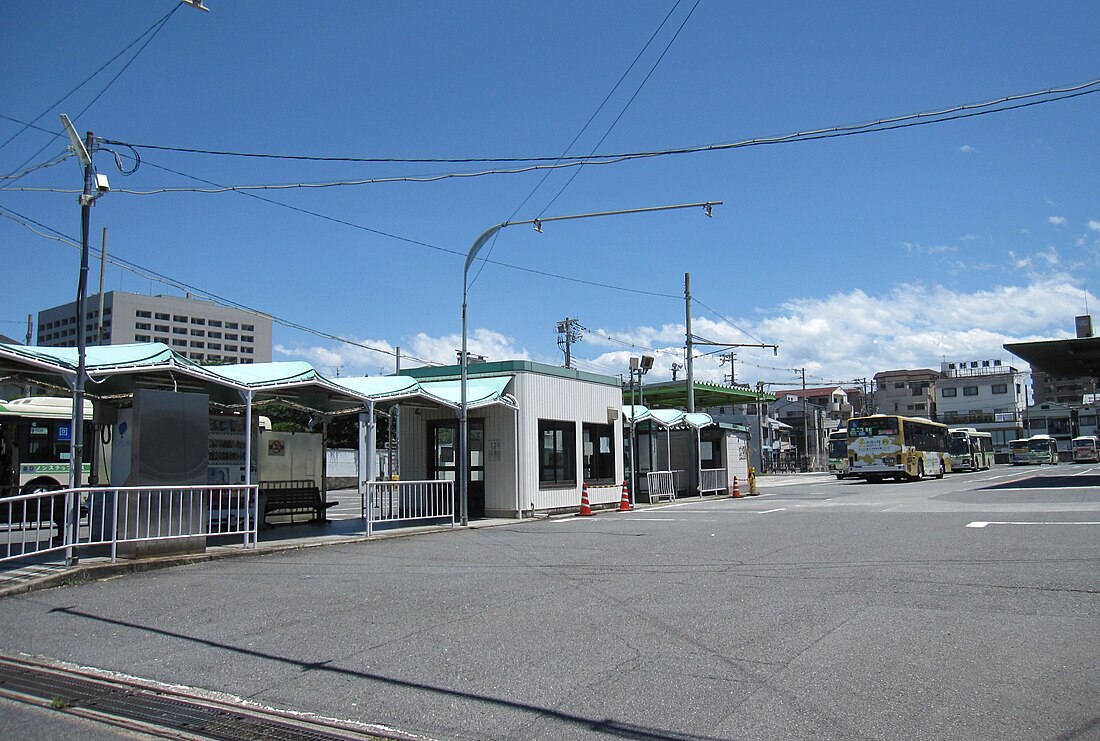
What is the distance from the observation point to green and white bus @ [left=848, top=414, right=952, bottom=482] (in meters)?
42.0

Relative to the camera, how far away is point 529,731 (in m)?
5.11

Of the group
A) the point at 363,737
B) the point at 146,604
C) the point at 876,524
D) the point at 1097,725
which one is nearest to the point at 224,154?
the point at 146,604

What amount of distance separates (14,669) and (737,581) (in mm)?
7388

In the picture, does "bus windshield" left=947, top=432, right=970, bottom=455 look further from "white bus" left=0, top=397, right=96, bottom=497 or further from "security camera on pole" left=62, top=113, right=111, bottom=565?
"security camera on pole" left=62, top=113, right=111, bottom=565

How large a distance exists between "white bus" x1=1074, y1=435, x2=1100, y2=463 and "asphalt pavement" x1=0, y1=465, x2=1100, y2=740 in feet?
235

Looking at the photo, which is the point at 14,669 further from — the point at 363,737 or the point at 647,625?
the point at 647,625

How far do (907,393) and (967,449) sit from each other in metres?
61.8

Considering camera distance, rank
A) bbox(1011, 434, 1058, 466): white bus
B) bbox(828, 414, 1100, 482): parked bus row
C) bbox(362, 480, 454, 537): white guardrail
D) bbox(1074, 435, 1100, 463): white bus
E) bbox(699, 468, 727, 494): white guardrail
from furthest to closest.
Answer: bbox(1074, 435, 1100, 463): white bus < bbox(1011, 434, 1058, 466): white bus < bbox(828, 414, 1100, 482): parked bus row < bbox(699, 468, 727, 494): white guardrail < bbox(362, 480, 454, 537): white guardrail

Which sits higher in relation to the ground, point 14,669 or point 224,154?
point 224,154

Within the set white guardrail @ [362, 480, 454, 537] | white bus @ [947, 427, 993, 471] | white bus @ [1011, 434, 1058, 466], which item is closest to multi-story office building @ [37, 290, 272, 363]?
white guardrail @ [362, 480, 454, 537]

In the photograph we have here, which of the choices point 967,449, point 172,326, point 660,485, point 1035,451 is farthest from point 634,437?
point 172,326

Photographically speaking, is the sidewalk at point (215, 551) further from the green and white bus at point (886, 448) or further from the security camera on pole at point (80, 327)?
the green and white bus at point (886, 448)

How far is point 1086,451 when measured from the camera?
73.8m

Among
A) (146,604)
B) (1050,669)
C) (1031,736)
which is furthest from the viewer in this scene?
(146,604)
